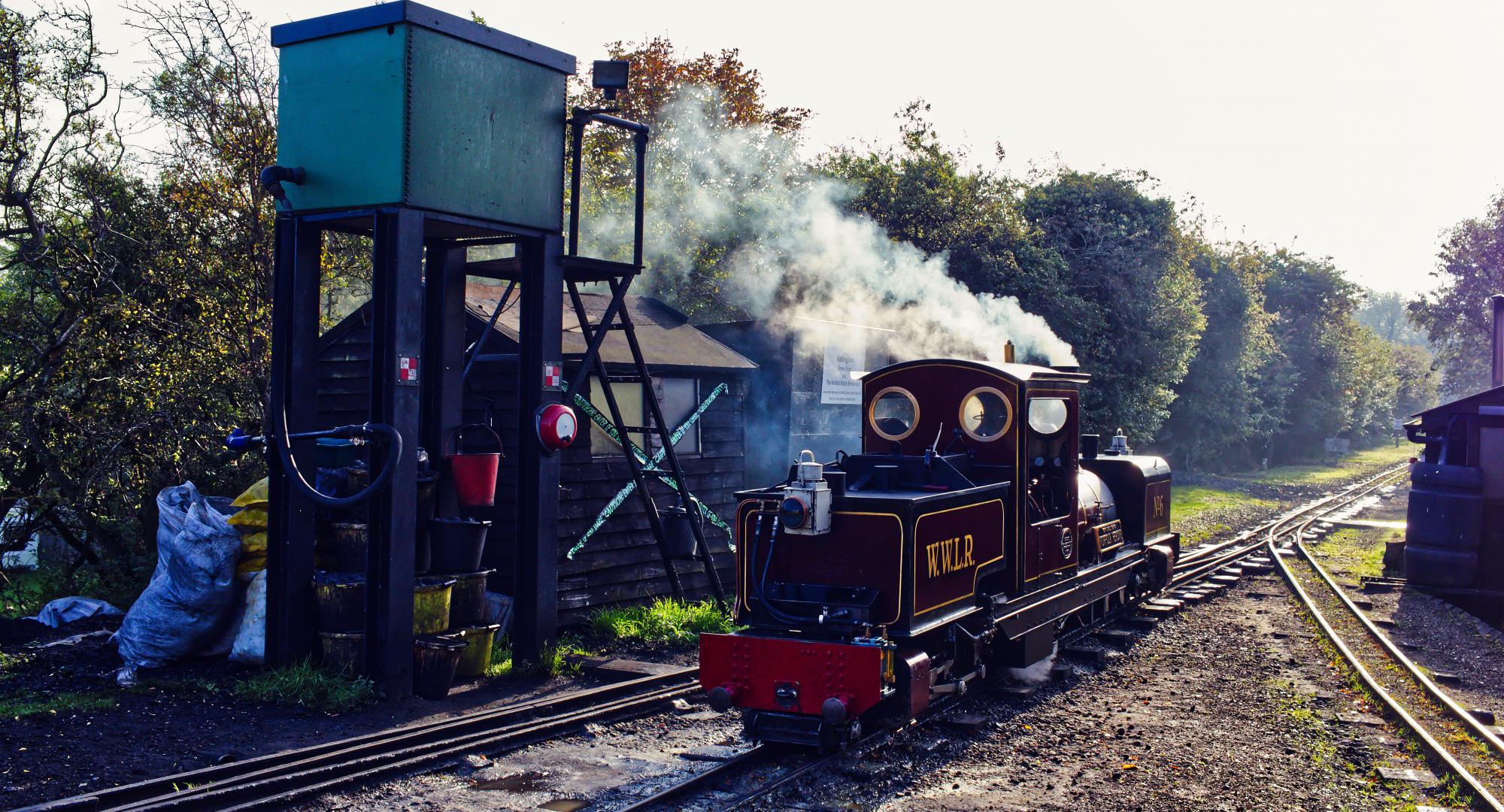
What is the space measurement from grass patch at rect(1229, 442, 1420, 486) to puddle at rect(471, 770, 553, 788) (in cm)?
3523

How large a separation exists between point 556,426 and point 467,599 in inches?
64.8

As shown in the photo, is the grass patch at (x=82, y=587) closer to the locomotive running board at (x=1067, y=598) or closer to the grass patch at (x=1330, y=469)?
the locomotive running board at (x=1067, y=598)

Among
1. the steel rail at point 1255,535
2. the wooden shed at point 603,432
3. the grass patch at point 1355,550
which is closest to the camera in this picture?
the wooden shed at point 603,432

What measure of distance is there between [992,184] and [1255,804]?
19743 millimetres

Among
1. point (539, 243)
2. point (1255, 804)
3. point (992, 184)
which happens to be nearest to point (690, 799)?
point (1255, 804)

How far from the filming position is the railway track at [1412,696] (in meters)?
7.13

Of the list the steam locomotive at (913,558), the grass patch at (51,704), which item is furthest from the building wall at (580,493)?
the steam locomotive at (913,558)

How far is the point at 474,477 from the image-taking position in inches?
369

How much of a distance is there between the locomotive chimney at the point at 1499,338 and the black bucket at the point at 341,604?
61.7 ft

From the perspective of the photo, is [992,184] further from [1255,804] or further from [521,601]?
[1255,804]

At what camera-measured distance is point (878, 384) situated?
9.19 metres

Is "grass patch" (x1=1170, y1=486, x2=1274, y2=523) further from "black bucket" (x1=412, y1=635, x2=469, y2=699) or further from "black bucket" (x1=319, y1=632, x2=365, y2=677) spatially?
"black bucket" (x1=319, y1=632, x2=365, y2=677)

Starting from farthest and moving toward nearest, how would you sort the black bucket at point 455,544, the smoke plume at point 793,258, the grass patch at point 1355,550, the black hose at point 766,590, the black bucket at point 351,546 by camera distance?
the grass patch at point 1355,550 < the smoke plume at point 793,258 < the black bucket at point 455,544 < the black bucket at point 351,546 < the black hose at point 766,590

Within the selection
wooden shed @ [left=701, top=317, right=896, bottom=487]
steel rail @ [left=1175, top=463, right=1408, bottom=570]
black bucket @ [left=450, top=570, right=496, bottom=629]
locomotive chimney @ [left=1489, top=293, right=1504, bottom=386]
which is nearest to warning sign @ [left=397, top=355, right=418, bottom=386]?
black bucket @ [left=450, top=570, right=496, bottom=629]
